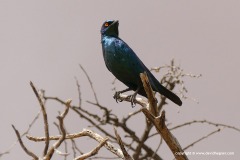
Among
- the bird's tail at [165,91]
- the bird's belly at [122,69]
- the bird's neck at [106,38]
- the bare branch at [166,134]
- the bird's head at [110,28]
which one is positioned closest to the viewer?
the bare branch at [166,134]

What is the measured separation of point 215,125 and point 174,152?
1.35m

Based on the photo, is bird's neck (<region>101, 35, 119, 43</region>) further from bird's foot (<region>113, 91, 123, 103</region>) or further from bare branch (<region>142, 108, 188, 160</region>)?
bare branch (<region>142, 108, 188, 160</region>)

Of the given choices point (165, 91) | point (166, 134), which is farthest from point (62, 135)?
point (165, 91)

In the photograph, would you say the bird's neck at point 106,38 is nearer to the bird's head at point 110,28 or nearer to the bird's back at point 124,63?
the bird's head at point 110,28

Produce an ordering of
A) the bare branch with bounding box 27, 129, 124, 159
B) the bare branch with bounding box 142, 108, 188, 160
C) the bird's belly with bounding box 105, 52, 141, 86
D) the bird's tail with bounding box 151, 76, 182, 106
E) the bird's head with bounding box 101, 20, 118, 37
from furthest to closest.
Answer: the bird's head with bounding box 101, 20, 118, 37 < the bird's belly with bounding box 105, 52, 141, 86 < the bird's tail with bounding box 151, 76, 182, 106 < the bare branch with bounding box 27, 129, 124, 159 < the bare branch with bounding box 142, 108, 188, 160

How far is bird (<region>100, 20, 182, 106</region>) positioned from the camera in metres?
5.22

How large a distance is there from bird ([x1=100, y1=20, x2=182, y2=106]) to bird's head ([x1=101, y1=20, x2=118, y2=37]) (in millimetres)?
341

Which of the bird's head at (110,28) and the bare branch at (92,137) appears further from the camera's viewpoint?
the bird's head at (110,28)

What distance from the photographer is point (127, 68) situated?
17.5ft

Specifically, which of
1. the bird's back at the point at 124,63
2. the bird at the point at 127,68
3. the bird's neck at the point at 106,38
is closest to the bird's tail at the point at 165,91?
the bird at the point at 127,68

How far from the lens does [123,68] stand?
5359 millimetres

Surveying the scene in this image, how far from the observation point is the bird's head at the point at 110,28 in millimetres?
6027

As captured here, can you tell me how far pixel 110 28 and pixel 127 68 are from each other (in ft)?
3.02

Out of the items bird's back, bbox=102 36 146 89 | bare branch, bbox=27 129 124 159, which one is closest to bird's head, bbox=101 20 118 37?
bird's back, bbox=102 36 146 89
